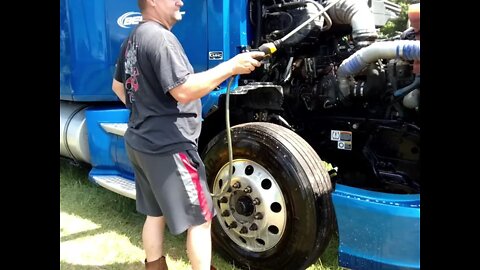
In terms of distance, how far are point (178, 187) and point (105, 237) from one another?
1.82 metres

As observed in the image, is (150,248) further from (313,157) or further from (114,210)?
(114,210)

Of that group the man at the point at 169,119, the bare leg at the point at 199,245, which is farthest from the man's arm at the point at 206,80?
the bare leg at the point at 199,245

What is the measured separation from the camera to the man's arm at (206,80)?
2581 mm

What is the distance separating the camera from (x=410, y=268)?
9.10 feet

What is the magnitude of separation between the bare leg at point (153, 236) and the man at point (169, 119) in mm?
327

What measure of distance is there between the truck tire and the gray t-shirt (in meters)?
0.65

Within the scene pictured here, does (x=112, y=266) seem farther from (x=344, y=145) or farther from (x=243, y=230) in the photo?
(x=344, y=145)

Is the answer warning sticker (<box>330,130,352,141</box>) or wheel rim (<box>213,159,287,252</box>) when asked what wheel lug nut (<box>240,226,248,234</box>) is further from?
warning sticker (<box>330,130,352,141</box>)

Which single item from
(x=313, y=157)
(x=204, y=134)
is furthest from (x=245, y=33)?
(x=313, y=157)

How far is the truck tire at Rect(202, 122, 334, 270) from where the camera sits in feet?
10.5

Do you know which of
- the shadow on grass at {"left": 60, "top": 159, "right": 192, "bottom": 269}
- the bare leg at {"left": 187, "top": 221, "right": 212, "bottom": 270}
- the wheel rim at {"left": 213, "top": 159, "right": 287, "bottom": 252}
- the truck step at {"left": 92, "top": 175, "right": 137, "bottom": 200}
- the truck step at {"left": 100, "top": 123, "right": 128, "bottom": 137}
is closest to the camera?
the bare leg at {"left": 187, "top": 221, "right": 212, "bottom": 270}

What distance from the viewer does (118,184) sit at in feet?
14.6

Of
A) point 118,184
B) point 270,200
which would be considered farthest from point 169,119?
point 118,184

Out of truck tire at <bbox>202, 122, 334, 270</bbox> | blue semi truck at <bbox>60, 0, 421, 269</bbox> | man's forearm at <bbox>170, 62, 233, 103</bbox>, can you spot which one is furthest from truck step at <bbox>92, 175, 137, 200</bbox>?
man's forearm at <bbox>170, 62, 233, 103</bbox>
